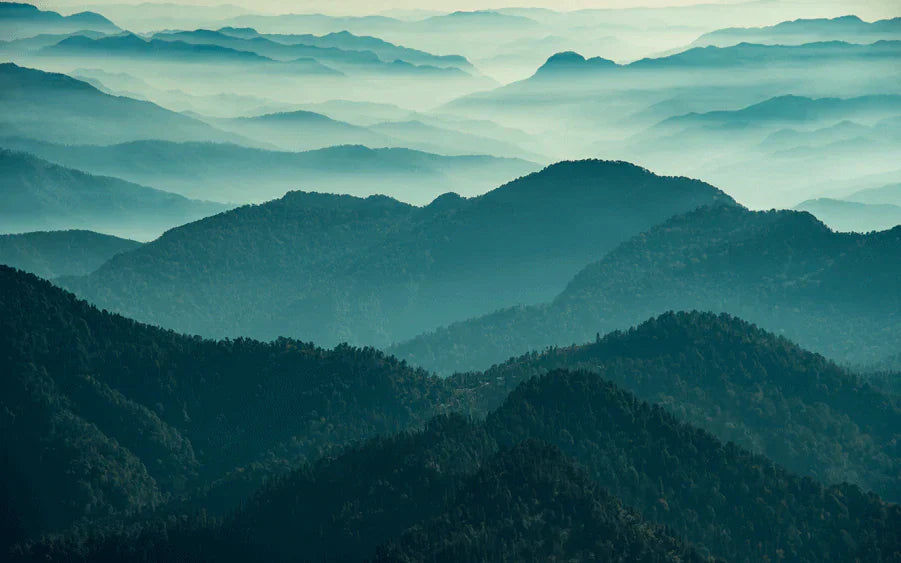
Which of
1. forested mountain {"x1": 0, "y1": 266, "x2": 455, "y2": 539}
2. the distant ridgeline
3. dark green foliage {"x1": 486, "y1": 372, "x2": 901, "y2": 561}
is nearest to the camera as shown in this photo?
the distant ridgeline

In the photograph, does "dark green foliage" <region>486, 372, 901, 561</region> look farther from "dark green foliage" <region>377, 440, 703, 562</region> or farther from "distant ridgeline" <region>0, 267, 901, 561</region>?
"dark green foliage" <region>377, 440, 703, 562</region>

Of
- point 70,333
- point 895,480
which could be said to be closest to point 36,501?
point 70,333

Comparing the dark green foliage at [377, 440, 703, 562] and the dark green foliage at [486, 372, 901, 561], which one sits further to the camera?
the dark green foliage at [486, 372, 901, 561]

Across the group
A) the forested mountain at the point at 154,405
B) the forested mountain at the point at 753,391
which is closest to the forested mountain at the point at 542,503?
the forested mountain at the point at 154,405

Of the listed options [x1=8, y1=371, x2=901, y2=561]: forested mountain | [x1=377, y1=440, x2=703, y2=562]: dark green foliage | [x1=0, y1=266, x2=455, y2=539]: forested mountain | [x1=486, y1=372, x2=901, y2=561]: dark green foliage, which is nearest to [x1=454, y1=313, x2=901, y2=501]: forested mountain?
[x1=0, y1=266, x2=455, y2=539]: forested mountain

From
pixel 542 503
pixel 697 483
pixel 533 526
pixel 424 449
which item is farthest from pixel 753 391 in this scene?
pixel 533 526

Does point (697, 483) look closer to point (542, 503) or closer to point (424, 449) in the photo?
point (424, 449)

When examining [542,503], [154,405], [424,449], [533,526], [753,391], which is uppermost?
[154,405]

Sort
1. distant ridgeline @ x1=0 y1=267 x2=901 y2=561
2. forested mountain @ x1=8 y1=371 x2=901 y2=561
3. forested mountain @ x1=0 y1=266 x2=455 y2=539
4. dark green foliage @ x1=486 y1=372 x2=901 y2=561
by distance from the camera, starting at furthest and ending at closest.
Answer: forested mountain @ x1=0 y1=266 x2=455 y2=539, dark green foliage @ x1=486 y1=372 x2=901 y2=561, distant ridgeline @ x1=0 y1=267 x2=901 y2=561, forested mountain @ x1=8 y1=371 x2=901 y2=561
